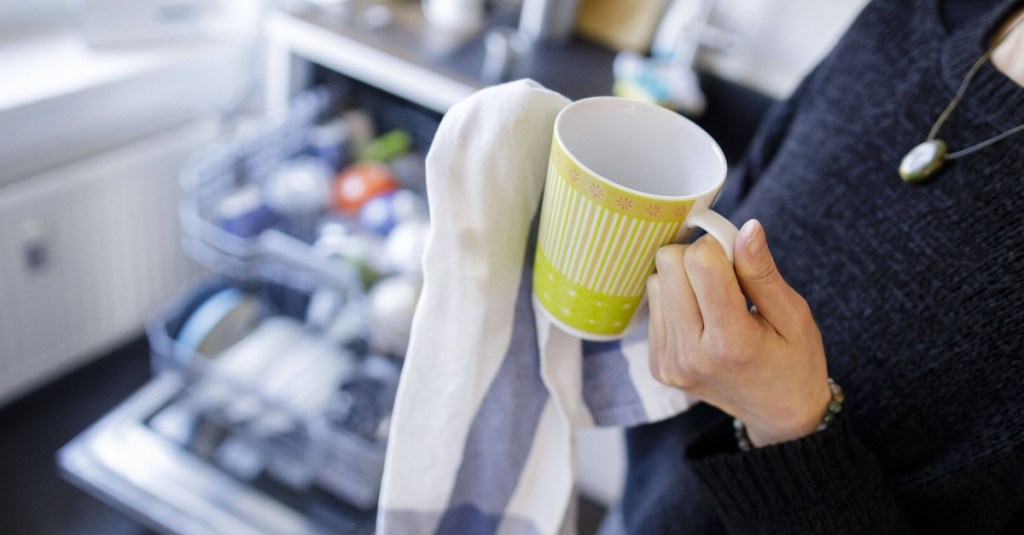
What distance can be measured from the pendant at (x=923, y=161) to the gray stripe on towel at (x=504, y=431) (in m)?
0.27

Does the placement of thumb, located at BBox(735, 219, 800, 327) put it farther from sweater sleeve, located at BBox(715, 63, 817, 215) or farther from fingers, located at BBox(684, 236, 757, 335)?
sweater sleeve, located at BBox(715, 63, 817, 215)

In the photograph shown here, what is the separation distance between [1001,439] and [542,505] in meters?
0.31

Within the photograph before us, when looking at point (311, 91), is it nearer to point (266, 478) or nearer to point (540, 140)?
point (266, 478)

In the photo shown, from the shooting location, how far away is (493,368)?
488mm

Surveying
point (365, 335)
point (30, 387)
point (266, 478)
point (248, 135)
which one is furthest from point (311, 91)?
point (30, 387)

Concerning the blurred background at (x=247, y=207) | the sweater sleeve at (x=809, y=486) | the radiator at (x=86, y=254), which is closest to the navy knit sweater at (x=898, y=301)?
the sweater sleeve at (x=809, y=486)

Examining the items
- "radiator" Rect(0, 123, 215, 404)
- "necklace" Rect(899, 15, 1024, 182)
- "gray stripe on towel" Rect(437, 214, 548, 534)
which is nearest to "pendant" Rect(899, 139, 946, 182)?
"necklace" Rect(899, 15, 1024, 182)

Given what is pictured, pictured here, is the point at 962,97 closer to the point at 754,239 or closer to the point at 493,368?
the point at 754,239

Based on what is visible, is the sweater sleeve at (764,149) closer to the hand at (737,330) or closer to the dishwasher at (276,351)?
the hand at (737,330)

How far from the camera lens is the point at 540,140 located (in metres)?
0.42

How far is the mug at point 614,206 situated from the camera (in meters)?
0.36

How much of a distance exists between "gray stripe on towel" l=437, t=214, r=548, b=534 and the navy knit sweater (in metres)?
0.12

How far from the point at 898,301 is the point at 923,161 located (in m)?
0.10

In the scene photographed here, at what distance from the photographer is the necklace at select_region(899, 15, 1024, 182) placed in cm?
50
